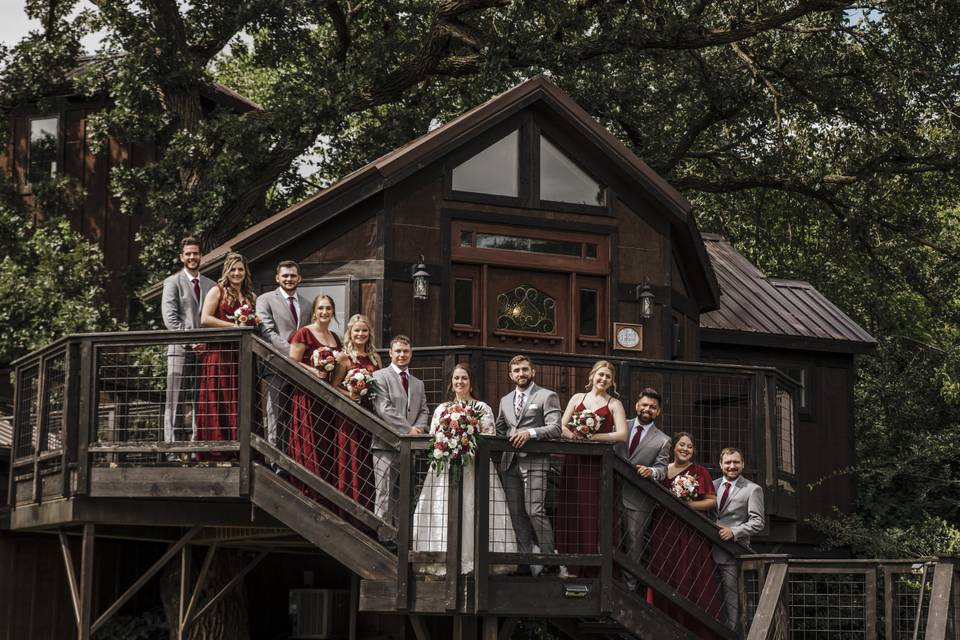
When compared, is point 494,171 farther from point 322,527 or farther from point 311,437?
point 322,527

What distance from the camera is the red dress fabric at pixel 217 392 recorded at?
13.4m

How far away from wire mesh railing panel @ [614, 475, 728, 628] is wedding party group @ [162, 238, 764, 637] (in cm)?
1

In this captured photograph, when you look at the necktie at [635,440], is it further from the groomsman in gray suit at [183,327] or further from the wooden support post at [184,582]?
the wooden support post at [184,582]

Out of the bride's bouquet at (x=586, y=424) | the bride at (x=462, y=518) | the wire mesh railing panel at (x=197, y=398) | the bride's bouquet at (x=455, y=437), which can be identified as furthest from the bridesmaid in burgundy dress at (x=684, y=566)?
the wire mesh railing panel at (x=197, y=398)

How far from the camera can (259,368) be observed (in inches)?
520

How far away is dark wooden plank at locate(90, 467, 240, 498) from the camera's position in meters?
13.2

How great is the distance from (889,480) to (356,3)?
12.1 metres

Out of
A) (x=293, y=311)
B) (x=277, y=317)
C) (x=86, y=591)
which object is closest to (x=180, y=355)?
(x=277, y=317)

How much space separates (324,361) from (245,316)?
998 millimetres

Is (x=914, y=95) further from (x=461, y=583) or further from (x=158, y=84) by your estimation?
(x=461, y=583)

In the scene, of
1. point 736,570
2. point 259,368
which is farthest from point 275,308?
point 736,570

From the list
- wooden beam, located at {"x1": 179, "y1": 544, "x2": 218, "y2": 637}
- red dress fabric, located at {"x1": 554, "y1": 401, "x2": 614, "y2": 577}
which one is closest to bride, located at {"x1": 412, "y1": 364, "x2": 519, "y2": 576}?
red dress fabric, located at {"x1": 554, "y1": 401, "x2": 614, "y2": 577}

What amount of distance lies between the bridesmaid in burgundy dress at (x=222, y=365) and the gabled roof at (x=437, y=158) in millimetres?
3359

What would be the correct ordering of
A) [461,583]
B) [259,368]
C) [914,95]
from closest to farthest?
1. [461,583]
2. [259,368]
3. [914,95]
